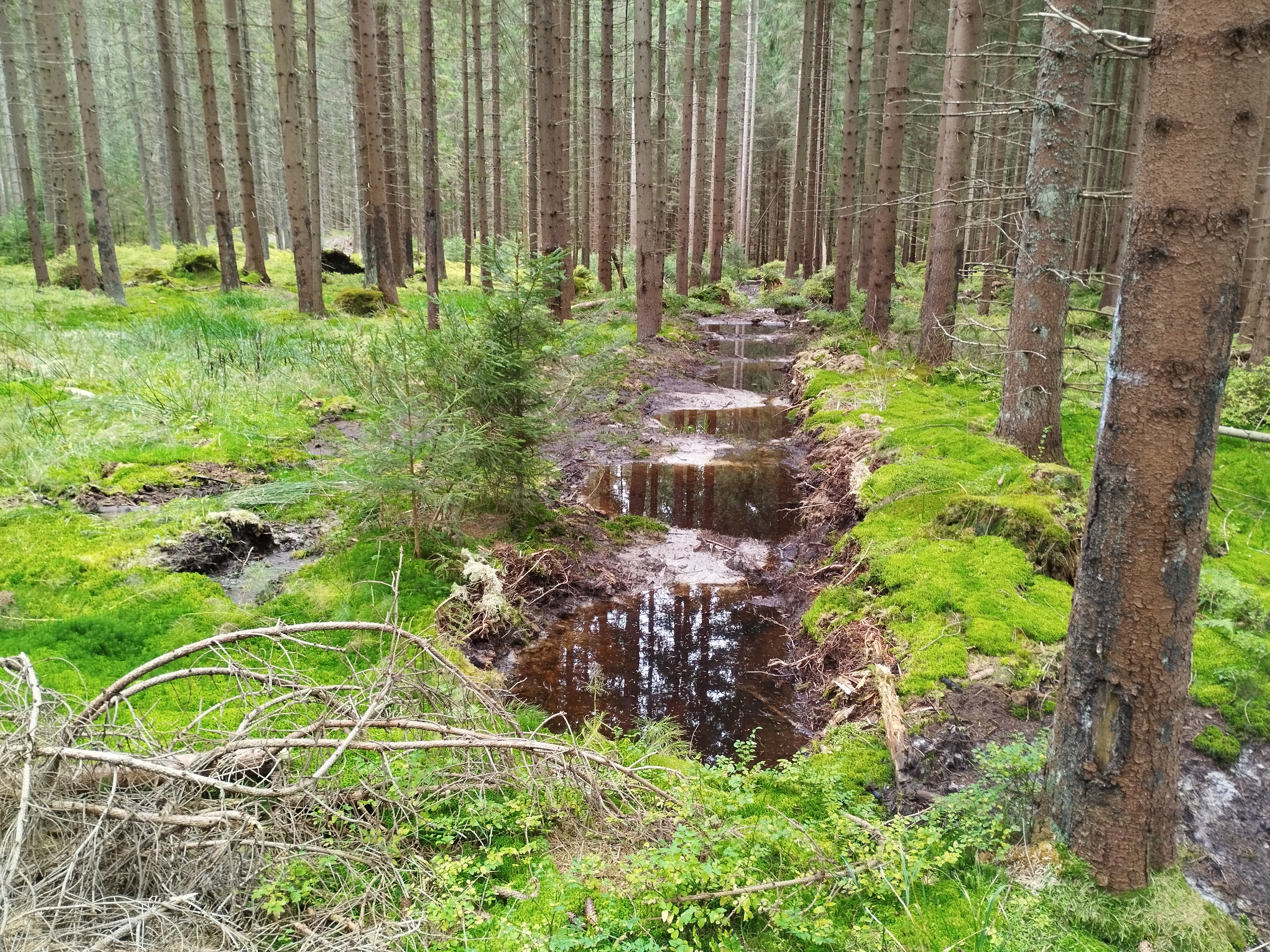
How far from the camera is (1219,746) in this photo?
384cm

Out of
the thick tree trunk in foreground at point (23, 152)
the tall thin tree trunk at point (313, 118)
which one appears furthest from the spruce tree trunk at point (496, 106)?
the thick tree trunk in foreground at point (23, 152)

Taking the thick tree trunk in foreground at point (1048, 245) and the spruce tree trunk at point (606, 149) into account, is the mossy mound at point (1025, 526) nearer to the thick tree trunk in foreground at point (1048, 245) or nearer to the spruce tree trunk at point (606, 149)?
the thick tree trunk in foreground at point (1048, 245)

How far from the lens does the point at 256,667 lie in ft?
14.6

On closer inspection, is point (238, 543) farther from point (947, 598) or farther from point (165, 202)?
point (165, 202)

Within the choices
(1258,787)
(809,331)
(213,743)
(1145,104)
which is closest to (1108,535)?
(1145,104)

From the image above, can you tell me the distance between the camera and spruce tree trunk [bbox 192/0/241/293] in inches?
701

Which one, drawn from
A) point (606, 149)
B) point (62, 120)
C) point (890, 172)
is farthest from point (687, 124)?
point (62, 120)

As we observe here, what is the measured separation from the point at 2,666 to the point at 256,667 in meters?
1.60

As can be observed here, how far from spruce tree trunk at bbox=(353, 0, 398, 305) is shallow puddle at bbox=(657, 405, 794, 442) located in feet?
31.9

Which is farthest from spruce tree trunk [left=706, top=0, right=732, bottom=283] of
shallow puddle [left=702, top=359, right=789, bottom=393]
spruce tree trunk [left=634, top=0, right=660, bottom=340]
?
shallow puddle [left=702, top=359, right=789, bottom=393]

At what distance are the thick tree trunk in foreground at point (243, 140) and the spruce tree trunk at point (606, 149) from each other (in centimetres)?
871

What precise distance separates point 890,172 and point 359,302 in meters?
12.7

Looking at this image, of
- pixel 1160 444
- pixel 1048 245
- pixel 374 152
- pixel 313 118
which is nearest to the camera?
pixel 1160 444

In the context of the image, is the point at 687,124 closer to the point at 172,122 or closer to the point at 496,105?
the point at 496,105
